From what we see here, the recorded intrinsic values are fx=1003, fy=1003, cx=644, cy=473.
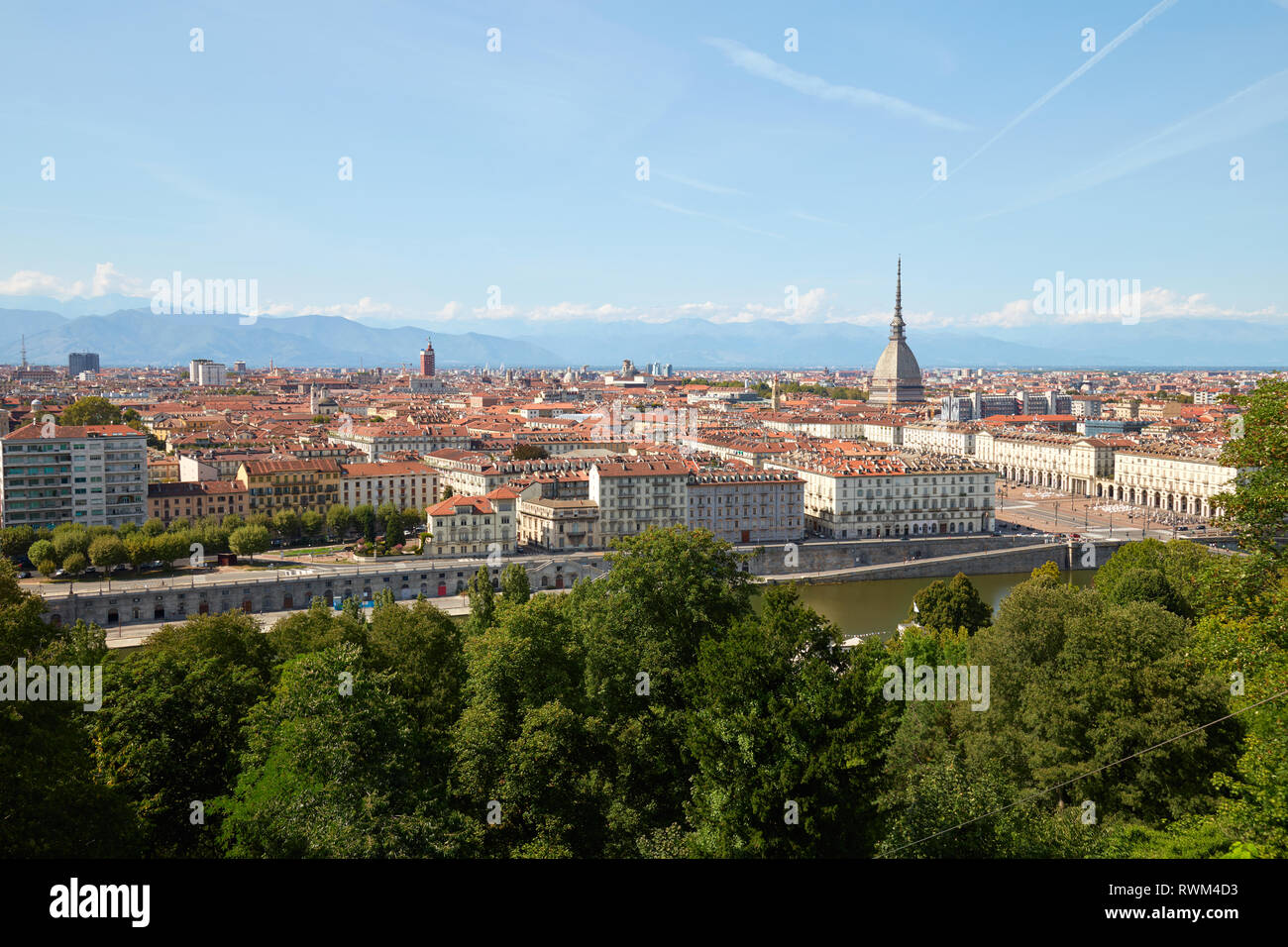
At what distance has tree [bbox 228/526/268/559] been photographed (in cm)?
3412

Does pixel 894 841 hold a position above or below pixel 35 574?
above

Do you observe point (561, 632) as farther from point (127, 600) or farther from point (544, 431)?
point (544, 431)

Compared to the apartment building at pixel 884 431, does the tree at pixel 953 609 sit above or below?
below

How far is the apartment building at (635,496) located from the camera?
3875cm

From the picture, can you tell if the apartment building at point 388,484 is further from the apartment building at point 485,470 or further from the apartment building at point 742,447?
the apartment building at point 742,447

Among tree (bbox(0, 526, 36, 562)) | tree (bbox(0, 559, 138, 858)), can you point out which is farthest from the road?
tree (bbox(0, 559, 138, 858))

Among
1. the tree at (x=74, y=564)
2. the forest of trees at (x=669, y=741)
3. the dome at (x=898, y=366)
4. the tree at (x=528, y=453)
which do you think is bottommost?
the tree at (x=74, y=564)

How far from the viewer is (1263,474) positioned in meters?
7.63

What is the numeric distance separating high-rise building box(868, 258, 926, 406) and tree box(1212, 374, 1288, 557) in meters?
94.6

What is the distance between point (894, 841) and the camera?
24.5 feet

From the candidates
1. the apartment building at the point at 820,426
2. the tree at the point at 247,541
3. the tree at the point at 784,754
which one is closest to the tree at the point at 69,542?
the tree at the point at 247,541

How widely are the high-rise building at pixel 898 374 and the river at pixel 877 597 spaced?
64017 mm

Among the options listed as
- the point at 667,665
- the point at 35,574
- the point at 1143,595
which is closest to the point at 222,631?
the point at 667,665

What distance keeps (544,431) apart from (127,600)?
1278 inches
